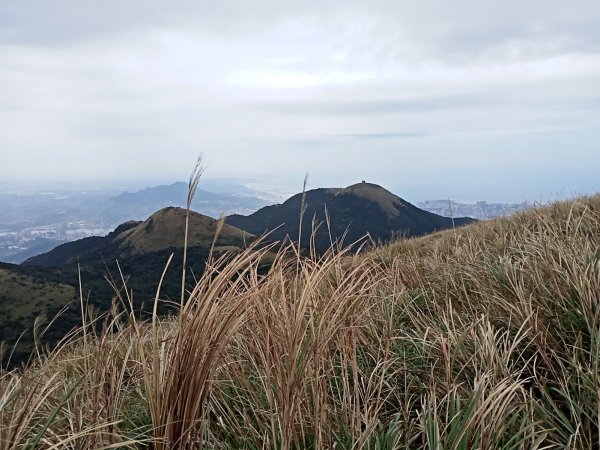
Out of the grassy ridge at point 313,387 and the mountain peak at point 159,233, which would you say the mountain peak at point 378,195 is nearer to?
the mountain peak at point 159,233

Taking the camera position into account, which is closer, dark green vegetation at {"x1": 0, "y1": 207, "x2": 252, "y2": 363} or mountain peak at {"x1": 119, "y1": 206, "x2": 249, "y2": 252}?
dark green vegetation at {"x1": 0, "y1": 207, "x2": 252, "y2": 363}

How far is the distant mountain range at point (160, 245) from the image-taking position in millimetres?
8933

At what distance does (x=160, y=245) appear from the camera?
98.1 meters

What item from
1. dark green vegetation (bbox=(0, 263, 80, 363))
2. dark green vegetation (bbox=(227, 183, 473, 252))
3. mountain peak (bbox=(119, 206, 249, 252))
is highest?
dark green vegetation (bbox=(227, 183, 473, 252))

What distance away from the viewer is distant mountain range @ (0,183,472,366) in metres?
8.93

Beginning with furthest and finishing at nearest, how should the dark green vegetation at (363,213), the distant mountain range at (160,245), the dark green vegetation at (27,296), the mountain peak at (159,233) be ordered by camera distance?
1. the dark green vegetation at (363,213)
2. the mountain peak at (159,233)
3. the dark green vegetation at (27,296)
4. the distant mountain range at (160,245)

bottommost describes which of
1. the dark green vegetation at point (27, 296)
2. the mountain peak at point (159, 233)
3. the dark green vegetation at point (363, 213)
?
the dark green vegetation at point (27, 296)

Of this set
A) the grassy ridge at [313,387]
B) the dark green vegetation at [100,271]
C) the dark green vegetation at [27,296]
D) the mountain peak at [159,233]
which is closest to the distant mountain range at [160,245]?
the dark green vegetation at [27,296]

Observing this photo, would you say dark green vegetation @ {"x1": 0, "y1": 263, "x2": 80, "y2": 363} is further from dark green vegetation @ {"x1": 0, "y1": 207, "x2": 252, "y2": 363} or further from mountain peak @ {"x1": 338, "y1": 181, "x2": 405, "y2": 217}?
mountain peak @ {"x1": 338, "y1": 181, "x2": 405, "y2": 217}

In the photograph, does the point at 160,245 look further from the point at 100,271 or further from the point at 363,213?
the point at 100,271

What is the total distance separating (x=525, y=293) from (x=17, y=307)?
56354 mm

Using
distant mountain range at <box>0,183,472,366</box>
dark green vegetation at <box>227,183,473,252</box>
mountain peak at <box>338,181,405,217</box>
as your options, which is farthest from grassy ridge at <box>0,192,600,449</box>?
mountain peak at <box>338,181,405,217</box>

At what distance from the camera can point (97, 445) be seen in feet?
5.67

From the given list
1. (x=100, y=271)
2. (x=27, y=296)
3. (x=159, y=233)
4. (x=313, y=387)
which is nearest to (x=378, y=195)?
(x=159, y=233)
